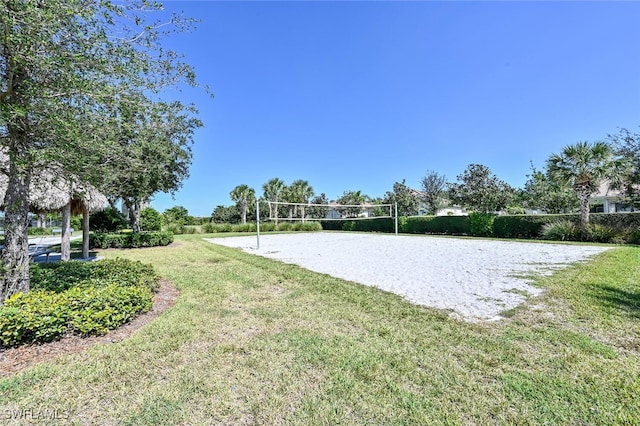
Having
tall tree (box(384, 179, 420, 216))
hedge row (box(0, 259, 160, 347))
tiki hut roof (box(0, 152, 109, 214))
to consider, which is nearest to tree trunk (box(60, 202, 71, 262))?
tiki hut roof (box(0, 152, 109, 214))

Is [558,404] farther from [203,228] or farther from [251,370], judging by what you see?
[203,228]

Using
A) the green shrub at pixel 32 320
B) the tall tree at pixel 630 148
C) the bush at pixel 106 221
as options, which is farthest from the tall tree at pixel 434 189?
the green shrub at pixel 32 320

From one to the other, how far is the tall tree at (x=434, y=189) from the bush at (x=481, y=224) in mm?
11956

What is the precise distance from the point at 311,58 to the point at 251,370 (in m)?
15.0

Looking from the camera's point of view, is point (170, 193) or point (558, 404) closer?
point (558, 404)

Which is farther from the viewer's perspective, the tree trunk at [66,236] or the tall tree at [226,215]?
the tall tree at [226,215]

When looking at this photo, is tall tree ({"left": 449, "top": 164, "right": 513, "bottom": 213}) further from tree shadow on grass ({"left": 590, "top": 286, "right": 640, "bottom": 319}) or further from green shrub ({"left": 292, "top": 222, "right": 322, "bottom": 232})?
tree shadow on grass ({"left": 590, "top": 286, "right": 640, "bottom": 319})

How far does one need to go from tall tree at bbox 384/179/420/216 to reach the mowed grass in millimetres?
Answer: 26193

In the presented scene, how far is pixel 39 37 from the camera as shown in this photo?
9.38 ft

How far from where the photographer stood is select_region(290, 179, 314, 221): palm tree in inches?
1453

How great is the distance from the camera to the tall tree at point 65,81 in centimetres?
294

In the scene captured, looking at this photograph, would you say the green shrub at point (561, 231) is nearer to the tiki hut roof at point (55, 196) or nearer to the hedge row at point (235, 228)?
the hedge row at point (235, 228)

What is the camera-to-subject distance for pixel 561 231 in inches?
566

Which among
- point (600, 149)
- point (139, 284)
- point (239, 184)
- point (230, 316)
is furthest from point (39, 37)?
point (239, 184)
